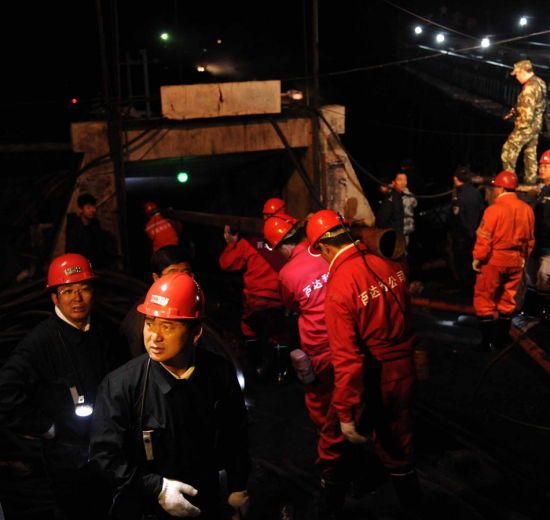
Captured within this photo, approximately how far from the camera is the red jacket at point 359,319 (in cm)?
406

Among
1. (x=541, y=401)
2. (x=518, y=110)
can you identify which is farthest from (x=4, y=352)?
(x=518, y=110)

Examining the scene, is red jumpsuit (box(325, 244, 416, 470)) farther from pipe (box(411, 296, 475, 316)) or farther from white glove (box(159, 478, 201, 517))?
pipe (box(411, 296, 475, 316))

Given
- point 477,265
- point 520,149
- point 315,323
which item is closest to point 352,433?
point 315,323

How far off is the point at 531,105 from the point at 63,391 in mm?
9117

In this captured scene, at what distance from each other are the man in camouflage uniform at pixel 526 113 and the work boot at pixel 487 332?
12.9 ft

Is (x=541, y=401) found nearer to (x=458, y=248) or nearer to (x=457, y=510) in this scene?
(x=457, y=510)

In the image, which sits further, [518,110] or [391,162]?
[391,162]

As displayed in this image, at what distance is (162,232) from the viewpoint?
8836 millimetres

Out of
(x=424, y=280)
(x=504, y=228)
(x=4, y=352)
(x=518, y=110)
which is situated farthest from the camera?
(x=424, y=280)

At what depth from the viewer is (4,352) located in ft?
20.0

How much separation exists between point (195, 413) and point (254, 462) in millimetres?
2686

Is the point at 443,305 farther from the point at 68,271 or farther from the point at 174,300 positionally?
the point at 174,300

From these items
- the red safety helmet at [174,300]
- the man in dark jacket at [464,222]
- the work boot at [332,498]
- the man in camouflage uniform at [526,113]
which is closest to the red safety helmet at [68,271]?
the red safety helmet at [174,300]

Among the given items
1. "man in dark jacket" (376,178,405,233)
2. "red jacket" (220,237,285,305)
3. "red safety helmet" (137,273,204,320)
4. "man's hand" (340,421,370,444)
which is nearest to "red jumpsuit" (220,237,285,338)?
"red jacket" (220,237,285,305)
